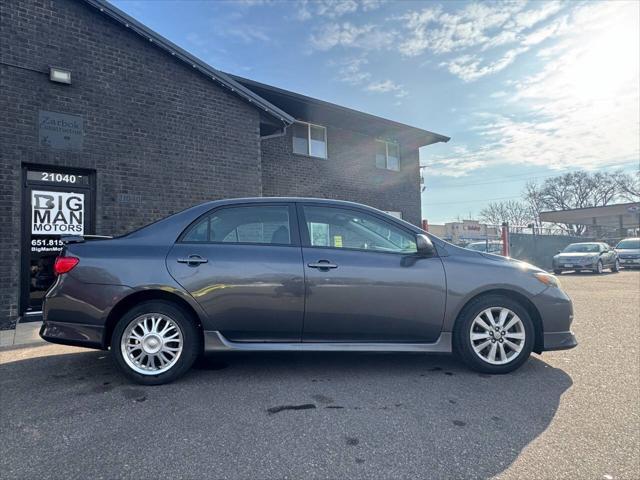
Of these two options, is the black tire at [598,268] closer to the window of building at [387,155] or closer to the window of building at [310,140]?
the window of building at [387,155]

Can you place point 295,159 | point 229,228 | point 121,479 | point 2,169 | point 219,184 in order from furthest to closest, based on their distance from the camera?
point 295,159 < point 219,184 < point 2,169 < point 229,228 < point 121,479

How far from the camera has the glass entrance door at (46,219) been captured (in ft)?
21.0

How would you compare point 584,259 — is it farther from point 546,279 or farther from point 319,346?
point 319,346

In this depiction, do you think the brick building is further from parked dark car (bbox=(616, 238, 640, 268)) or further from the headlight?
parked dark car (bbox=(616, 238, 640, 268))

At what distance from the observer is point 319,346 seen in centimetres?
360

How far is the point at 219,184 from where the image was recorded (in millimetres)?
8133

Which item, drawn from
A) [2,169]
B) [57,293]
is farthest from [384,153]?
[57,293]

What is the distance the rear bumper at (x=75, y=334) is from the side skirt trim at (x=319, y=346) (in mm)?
918

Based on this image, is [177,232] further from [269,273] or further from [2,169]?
[2,169]

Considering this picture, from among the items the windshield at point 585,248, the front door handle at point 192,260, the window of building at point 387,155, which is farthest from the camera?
the windshield at point 585,248

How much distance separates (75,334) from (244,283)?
151 cm

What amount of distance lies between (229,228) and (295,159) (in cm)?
772

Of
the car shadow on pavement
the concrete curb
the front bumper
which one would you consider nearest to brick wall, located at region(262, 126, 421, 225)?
the concrete curb

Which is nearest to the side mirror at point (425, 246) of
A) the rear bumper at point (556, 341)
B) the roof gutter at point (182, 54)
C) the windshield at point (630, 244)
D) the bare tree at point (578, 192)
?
the rear bumper at point (556, 341)
